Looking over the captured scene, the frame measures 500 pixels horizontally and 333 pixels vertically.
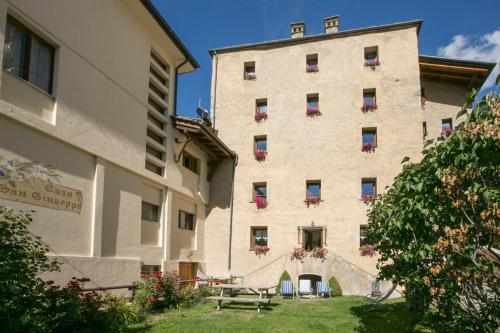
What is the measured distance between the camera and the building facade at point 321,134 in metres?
19.2

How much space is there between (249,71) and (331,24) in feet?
16.7

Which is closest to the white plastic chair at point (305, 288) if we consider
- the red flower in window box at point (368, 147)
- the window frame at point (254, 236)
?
the window frame at point (254, 236)

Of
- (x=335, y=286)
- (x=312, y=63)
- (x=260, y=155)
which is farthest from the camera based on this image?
(x=312, y=63)

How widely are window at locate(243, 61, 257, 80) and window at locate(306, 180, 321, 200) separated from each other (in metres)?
6.44

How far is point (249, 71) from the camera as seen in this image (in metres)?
22.5

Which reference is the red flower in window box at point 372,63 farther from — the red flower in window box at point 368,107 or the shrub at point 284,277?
the shrub at point 284,277

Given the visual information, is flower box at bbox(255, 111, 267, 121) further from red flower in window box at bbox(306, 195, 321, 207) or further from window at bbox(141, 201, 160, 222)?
window at bbox(141, 201, 160, 222)

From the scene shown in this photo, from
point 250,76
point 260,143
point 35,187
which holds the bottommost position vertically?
point 35,187

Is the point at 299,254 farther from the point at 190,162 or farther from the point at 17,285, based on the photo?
the point at 17,285

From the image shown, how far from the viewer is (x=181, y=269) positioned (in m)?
17.5

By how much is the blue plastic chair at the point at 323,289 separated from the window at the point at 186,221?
6.30m

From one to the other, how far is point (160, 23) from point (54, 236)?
29.1ft

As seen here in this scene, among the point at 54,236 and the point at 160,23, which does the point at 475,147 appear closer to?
the point at 54,236

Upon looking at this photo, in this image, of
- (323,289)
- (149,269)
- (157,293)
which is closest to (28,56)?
(157,293)
